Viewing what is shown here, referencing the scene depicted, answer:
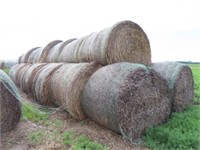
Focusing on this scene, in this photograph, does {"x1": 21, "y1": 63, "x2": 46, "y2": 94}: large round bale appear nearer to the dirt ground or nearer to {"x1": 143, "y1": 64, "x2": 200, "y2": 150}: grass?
the dirt ground

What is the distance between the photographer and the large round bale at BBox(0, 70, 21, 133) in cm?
568

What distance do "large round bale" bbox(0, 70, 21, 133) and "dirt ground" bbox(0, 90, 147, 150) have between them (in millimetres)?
162

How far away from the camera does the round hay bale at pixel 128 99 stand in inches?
194

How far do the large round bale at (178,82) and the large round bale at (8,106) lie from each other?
3.19 metres

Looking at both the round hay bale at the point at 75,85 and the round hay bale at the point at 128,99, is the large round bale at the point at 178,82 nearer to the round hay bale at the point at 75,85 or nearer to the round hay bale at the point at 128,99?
the round hay bale at the point at 128,99

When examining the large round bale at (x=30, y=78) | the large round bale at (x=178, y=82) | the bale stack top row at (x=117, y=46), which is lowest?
the large round bale at (x=30, y=78)

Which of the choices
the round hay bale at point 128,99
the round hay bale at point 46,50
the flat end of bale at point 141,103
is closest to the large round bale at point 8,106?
the round hay bale at point 128,99

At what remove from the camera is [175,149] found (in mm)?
4480

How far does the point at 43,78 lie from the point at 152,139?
4.07 m

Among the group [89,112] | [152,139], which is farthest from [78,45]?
[152,139]

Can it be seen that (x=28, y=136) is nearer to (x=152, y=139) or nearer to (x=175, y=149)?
(x=152, y=139)

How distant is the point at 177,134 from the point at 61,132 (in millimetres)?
2222

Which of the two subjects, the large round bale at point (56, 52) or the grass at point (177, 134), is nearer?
the grass at point (177, 134)

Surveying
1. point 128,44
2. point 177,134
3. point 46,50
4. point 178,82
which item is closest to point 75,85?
point 128,44
